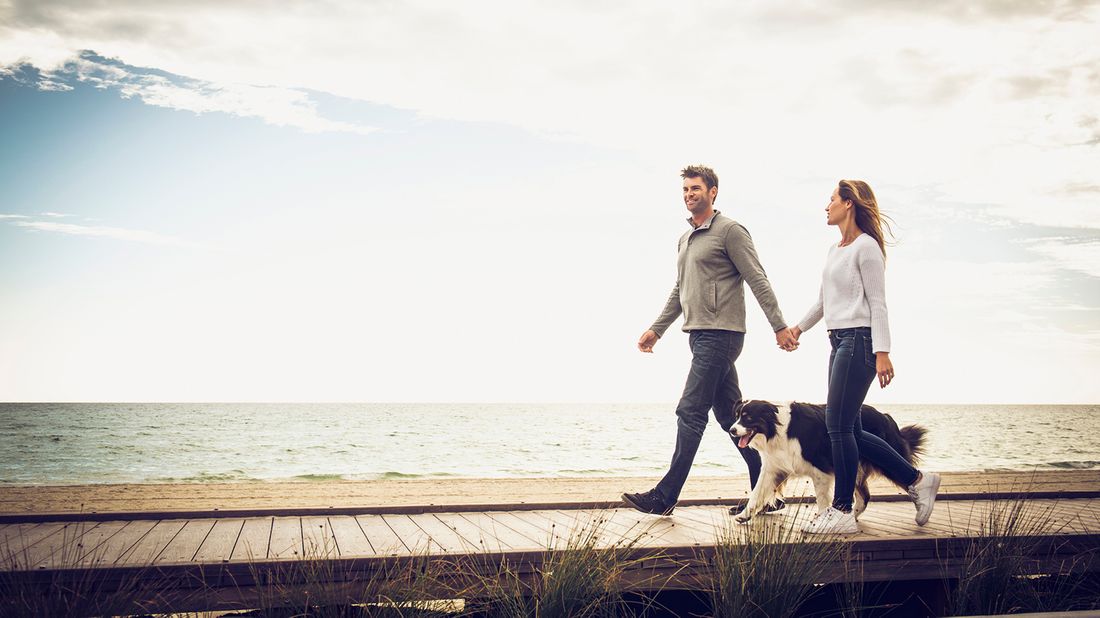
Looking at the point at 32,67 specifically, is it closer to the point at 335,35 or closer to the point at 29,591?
the point at 335,35

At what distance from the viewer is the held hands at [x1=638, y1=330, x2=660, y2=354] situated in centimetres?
550

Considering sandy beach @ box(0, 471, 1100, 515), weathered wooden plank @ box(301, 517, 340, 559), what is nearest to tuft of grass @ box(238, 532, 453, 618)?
weathered wooden plank @ box(301, 517, 340, 559)

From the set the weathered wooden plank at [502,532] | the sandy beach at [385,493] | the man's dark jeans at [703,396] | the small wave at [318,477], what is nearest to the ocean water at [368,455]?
the small wave at [318,477]

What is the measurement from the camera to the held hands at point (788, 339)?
4883 mm

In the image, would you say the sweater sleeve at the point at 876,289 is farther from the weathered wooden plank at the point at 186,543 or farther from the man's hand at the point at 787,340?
the weathered wooden plank at the point at 186,543

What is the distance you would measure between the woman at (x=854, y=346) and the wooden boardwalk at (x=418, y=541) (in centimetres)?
23

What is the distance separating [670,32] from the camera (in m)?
14.8

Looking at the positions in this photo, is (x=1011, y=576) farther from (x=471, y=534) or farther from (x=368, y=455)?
(x=368, y=455)

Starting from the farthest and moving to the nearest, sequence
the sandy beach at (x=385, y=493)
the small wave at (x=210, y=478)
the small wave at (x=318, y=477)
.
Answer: the small wave at (x=210, y=478) < the small wave at (x=318, y=477) < the sandy beach at (x=385, y=493)

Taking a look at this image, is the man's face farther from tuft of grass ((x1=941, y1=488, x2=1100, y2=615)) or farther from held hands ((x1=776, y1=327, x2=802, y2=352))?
tuft of grass ((x1=941, y1=488, x2=1100, y2=615))

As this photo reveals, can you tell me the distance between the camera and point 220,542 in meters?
3.74

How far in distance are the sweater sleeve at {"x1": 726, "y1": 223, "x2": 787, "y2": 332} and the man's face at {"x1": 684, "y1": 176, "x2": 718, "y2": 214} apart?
0.27 metres

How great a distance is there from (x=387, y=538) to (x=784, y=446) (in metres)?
2.29

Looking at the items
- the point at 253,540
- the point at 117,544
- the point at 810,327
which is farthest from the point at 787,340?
the point at 117,544
